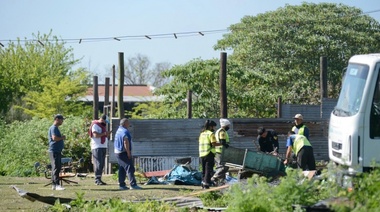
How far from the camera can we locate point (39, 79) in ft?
176

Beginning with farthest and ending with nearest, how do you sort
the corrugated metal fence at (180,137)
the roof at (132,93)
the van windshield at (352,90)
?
the roof at (132,93), the corrugated metal fence at (180,137), the van windshield at (352,90)

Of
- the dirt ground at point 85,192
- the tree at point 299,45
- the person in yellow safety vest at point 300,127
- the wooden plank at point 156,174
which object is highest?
the tree at point 299,45

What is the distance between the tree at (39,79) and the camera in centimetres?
4809

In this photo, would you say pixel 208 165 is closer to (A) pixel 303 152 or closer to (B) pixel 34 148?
(A) pixel 303 152

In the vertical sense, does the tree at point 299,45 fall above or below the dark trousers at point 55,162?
above

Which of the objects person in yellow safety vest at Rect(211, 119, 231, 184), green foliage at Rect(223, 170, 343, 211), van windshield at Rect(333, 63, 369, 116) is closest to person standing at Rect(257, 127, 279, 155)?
person in yellow safety vest at Rect(211, 119, 231, 184)

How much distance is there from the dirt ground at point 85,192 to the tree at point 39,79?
23061 mm

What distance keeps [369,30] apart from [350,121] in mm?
39427

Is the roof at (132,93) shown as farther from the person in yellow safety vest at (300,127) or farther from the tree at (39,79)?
the person in yellow safety vest at (300,127)

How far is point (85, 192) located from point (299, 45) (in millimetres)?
33255

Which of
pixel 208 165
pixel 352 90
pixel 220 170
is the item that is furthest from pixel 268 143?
pixel 352 90

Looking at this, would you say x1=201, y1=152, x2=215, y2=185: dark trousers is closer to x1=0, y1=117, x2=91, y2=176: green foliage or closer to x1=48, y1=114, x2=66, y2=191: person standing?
x1=48, y1=114, x2=66, y2=191: person standing

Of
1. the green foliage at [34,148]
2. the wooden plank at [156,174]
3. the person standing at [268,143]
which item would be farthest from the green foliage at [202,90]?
the person standing at [268,143]

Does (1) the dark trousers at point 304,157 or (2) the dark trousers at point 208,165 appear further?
(2) the dark trousers at point 208,165
